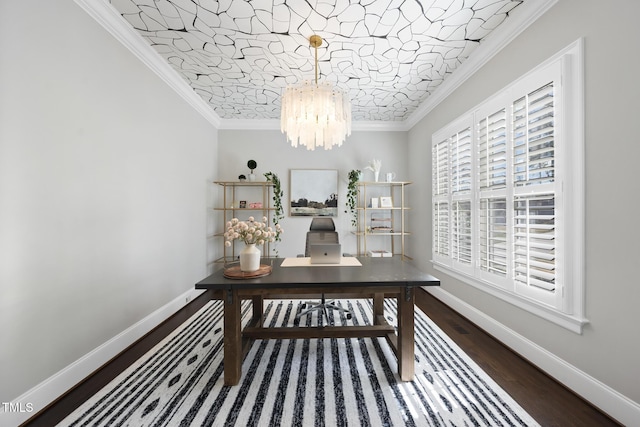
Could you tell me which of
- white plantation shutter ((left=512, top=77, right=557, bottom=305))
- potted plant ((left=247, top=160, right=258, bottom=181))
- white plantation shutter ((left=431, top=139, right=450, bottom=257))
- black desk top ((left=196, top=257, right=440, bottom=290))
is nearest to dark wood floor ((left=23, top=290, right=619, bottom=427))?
white plantation shutter ((left=512, top=77, right=557, bottom=305))

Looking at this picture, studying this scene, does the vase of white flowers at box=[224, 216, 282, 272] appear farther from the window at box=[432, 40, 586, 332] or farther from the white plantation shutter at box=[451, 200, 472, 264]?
the white plantation shutter at box=[451, 200, 472, 264]

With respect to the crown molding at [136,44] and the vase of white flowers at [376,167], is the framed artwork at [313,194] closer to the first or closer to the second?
the vase of white flowers at [376,167]

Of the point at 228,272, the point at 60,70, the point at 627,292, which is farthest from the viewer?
the point at 228,272

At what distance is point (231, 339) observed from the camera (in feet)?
5.76

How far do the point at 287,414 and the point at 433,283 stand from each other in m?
1.24

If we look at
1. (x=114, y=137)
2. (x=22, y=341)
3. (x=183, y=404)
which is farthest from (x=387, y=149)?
(x=22, y=341)

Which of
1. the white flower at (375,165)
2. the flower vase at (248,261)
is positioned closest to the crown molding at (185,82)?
the white flower at (375,165)

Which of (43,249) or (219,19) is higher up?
(219,19)

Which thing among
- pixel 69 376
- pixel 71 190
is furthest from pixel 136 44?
pixel 69 376

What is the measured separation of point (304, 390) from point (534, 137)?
2.49 meters

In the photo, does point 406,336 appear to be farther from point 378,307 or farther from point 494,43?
point 494,43

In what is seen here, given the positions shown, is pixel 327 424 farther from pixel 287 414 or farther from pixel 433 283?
pixel 433 283

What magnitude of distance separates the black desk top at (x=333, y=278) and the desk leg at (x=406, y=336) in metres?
0.14

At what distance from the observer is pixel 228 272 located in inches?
76.0
